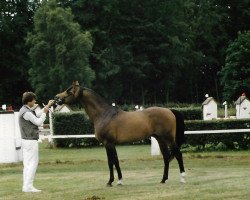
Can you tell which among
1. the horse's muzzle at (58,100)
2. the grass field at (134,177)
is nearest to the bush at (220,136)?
the grass field at (134,177)

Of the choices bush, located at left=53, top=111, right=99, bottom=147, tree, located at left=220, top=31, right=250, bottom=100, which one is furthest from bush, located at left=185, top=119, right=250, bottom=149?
tree, located at left=220, top=31, right=250, bottom=100

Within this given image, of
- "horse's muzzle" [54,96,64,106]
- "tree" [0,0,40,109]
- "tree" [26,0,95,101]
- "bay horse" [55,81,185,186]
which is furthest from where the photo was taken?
"tree" [0,0,40,109]

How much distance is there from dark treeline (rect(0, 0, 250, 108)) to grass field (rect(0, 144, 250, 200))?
43.4 metres

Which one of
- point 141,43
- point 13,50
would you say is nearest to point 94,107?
point 13,50

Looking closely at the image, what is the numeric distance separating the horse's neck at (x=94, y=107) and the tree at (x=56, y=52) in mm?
45217

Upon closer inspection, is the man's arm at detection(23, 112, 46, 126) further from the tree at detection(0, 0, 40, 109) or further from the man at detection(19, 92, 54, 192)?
the tree at detection(0, 0, 40, 109)

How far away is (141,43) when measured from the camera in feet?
234

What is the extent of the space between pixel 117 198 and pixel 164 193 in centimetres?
95

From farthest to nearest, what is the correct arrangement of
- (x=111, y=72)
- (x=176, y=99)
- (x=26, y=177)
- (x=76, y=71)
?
1. (x=176, y=99)
2. (x=111, y=72)
3. (x=76, y=71)
4. (x=26, y=177)

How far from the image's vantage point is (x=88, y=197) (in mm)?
11648

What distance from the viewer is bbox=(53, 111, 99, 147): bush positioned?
87.7ft

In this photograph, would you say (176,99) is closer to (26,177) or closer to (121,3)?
(121,3)

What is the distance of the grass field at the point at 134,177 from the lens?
38.9 feet

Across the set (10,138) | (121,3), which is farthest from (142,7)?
(10,138)
